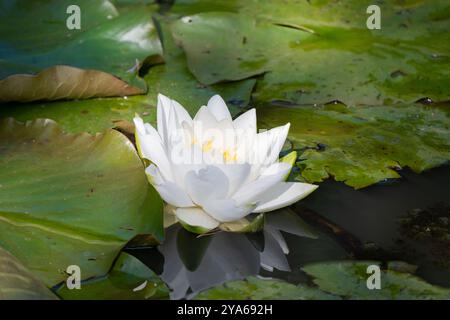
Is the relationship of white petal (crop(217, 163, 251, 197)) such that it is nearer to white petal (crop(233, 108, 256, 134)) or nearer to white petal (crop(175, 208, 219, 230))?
white petal (crop(175, 208, 219, 230))

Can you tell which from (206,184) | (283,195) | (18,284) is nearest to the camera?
(18,284)

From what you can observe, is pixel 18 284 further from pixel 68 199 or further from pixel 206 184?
pixel 206 184

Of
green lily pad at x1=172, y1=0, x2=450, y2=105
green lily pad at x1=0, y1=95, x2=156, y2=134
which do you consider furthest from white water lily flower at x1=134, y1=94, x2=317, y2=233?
green lily pad at x1=172, y1=0, x2=450, y2=105

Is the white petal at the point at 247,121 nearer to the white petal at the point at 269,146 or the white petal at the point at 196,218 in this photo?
the white petal at the point at 269,146

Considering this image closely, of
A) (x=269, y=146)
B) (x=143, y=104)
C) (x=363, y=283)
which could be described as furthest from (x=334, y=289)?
(x=143, y=104)

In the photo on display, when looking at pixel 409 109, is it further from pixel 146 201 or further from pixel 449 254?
pixel 146 201
